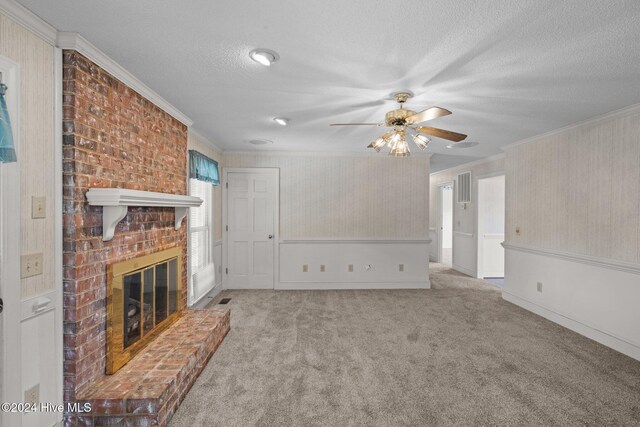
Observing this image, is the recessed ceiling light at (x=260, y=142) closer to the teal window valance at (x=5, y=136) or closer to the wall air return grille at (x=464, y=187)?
the teal window valance at (x=5, y=136)

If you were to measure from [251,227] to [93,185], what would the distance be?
3.03m

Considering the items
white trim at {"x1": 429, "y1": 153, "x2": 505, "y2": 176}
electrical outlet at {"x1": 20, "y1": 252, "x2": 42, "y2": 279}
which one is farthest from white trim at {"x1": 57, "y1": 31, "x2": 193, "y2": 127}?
white trim at {"x1": 429, "y1": 153, "x2": 505, "y2": 176}

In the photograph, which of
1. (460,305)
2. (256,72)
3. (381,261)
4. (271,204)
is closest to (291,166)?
(271,204)

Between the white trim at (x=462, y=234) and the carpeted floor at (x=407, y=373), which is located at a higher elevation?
the white trim at (x=462, y=234)

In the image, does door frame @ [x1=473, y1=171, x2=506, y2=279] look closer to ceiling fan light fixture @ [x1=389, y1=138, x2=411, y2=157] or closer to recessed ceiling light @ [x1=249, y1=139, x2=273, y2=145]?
ceiling fan light fixture @ [x1=389, y1=138, x2=411, y2=157]

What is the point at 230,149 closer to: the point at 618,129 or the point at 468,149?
the point at 468,149

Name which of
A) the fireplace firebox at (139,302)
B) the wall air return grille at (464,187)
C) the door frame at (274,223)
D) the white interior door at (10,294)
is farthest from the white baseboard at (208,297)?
the wall air return grille at (464,187)

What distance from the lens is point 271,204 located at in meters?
4.79

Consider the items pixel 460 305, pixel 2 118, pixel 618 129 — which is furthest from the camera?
pixel 460 305

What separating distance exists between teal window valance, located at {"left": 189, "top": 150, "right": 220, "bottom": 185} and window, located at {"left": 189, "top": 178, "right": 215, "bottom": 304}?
0.14 m

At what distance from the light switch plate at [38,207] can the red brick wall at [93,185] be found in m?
0.11

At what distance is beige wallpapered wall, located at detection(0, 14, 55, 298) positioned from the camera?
1.42 m

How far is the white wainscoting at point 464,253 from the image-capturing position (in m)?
5.71

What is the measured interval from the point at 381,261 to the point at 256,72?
3704 millimetres
